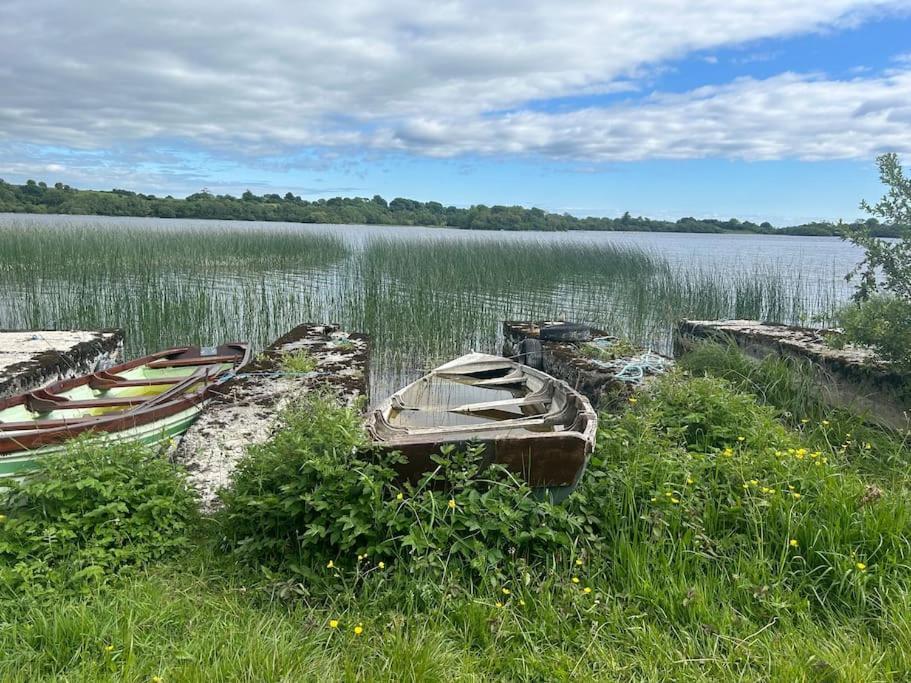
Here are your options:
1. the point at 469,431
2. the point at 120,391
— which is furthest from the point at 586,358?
the point at 120,391

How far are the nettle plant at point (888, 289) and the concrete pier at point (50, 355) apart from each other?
6104mm

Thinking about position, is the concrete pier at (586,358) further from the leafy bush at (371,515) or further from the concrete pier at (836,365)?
the leafy bush at (371,515)

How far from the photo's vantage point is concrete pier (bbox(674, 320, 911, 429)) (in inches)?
170

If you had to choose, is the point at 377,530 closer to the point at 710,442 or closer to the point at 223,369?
the point at 710,442

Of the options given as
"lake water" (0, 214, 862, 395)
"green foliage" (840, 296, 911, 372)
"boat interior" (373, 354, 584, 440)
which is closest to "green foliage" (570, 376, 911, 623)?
"boat interior" (373, 354, 584, 440)

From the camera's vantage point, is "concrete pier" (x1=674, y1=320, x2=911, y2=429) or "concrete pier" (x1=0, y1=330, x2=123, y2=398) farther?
"concrete pier" (x1=0, y1=330, x2=123, y2=398)

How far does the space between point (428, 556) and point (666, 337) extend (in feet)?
24.9

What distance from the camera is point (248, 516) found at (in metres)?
2.49

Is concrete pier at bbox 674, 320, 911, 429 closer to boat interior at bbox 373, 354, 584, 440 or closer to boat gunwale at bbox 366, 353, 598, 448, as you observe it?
boat interior at bbox 373, 354, 584, 440

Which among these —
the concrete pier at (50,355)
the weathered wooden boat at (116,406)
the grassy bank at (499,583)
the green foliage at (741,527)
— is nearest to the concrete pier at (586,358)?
the green foliage at (741,527)

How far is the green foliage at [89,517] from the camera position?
7.21ft

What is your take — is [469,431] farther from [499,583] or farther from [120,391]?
[120,391]

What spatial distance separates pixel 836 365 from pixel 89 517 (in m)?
5.29

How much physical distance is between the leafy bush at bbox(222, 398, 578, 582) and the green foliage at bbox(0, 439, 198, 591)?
268mm
